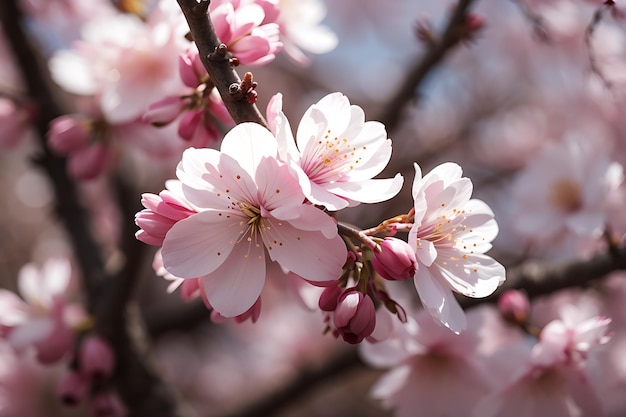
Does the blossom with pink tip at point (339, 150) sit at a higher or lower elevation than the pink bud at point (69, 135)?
higher

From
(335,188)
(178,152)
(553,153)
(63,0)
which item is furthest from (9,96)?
(553,153)

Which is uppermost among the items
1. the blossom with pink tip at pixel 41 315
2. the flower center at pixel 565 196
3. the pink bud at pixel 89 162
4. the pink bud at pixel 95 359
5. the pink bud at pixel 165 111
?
the pink bud at pixel 165 111

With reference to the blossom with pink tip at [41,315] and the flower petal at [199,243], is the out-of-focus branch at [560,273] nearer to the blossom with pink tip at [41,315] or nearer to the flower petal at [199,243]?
the flower petal at [199,243]

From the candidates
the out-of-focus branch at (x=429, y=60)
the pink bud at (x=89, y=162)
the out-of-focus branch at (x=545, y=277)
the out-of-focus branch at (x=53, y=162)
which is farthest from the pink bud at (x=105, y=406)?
the out-of-focus branch at (x=429, y=60)

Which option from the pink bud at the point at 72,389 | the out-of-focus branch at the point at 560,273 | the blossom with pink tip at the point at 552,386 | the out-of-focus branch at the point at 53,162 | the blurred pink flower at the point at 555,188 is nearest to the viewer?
the blossom with pink tip at the point at 552,386

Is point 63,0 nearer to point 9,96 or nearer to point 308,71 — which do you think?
point 9,96

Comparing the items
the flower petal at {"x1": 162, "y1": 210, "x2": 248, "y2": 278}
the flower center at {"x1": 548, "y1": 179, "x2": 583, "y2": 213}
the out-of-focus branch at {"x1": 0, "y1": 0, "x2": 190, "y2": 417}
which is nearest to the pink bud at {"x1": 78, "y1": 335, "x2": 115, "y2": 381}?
the out-of-focus branch at {"x1": 0, "y1": 0, "x2": 190, "y2": 417}

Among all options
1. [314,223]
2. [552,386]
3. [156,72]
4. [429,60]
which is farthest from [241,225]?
[429,60]
